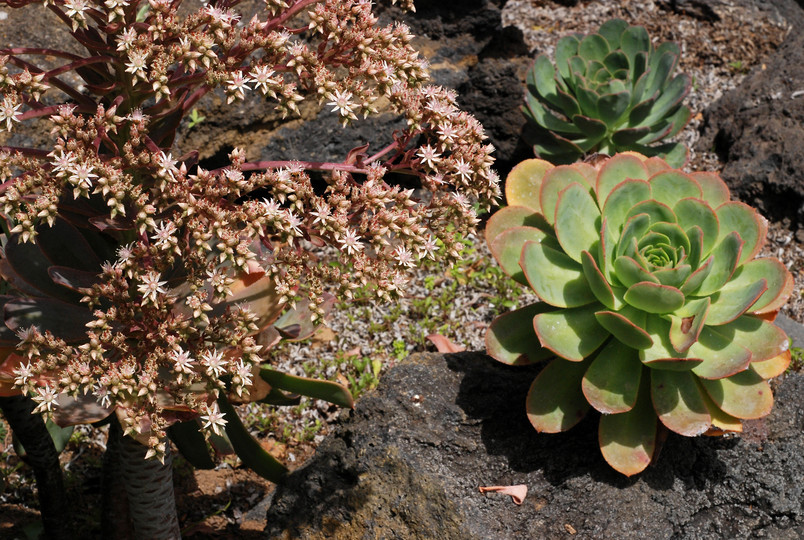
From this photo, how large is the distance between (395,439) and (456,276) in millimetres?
1606

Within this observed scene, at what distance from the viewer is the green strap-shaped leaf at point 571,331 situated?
2.36m

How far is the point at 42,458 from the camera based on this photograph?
2.49 metres

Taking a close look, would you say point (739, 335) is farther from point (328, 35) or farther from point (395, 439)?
point (328, 35)

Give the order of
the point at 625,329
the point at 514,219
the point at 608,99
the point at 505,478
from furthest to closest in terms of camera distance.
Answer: the point at 608,99, the point at 514,219, the point at 505,478, the point at 625,329

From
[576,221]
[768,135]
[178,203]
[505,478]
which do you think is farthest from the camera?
[768,135]

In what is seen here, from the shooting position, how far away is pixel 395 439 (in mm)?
2418

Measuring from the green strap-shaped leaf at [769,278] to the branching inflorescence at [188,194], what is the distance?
1.01 meters

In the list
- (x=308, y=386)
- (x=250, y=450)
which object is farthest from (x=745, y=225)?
(x=250, y=450)

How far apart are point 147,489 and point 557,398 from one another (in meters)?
1.26

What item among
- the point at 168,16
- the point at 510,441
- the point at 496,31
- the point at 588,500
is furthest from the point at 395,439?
the point at 496,31

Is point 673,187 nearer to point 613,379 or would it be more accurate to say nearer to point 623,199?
point 623,199

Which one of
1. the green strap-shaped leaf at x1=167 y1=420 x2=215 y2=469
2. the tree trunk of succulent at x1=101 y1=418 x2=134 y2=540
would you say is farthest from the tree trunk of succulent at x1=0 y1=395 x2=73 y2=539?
the green strap-shaped leaf at x1=167 y1=420 x2=215 y2=469

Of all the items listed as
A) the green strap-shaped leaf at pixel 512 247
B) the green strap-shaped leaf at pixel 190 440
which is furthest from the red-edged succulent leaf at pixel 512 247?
the green strap-shaped leaf at pixel 190 440

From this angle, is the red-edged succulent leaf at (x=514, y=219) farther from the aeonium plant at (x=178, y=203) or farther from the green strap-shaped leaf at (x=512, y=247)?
the aeonium plant at (x=178, y=203)
